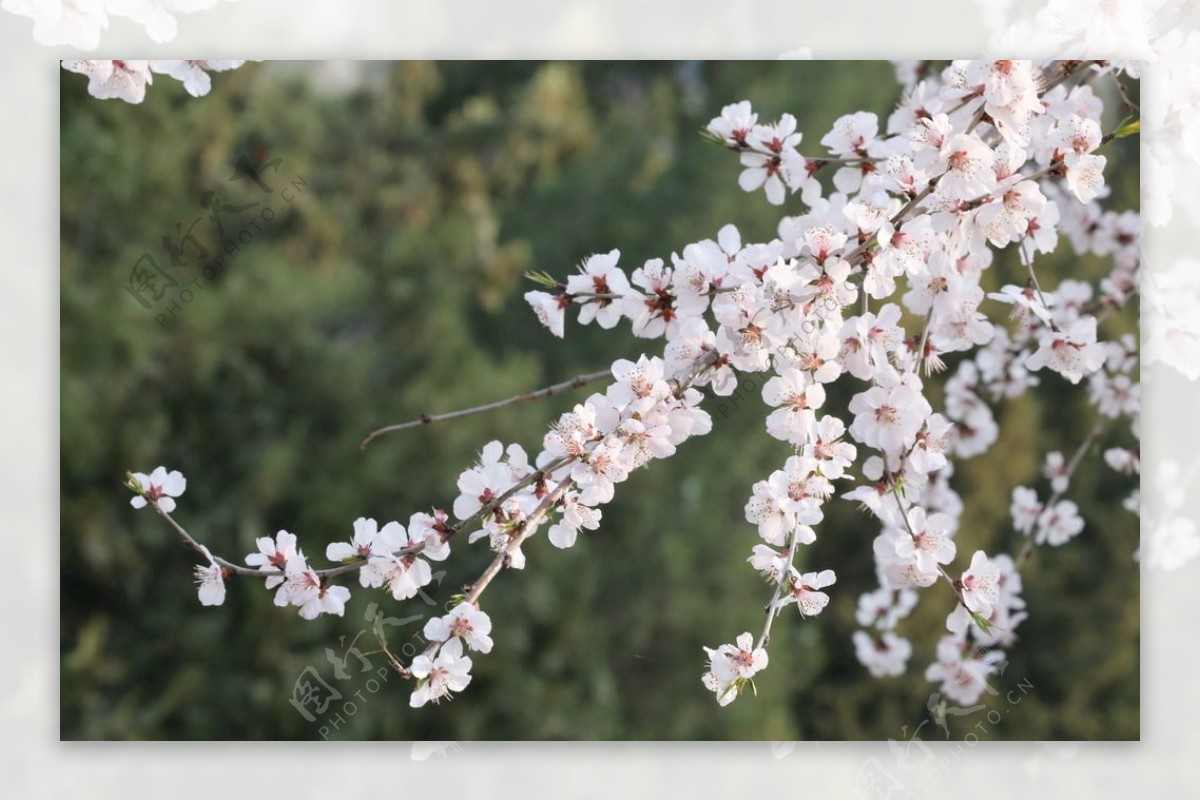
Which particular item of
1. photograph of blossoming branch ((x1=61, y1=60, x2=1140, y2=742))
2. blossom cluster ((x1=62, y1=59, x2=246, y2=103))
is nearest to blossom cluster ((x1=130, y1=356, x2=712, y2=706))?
photograph of blossoming branch ((x1=61, y1=60, x2=1140, y2=742))

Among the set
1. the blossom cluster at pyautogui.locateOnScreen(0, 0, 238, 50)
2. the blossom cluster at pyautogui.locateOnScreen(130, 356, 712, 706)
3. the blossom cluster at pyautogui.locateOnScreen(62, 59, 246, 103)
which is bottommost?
the blossom cluster at pyautogui.locateOnScreen(130, 356, 712, 706)

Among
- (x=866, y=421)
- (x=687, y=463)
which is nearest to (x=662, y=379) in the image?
(x=866, y=421)

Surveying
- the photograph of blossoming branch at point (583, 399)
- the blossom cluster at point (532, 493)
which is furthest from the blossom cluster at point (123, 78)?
the blossom cluster at point (532, 493)

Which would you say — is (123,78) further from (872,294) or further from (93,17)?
(872,294)

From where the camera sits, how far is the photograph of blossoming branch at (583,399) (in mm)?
1030

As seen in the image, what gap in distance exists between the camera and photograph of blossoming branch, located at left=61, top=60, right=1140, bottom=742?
1030mm

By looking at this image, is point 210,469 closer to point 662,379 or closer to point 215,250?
point 215,250

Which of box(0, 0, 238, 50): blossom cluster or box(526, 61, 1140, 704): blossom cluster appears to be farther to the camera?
box(0, 0, 238, 50): blossom cluster

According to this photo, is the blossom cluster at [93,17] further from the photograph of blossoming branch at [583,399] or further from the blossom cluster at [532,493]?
the blossom cluster at [532,493]

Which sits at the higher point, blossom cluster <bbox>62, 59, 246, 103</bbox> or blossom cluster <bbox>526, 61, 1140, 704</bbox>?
blossom cluster <bbox>62, 59, 246, 103</bbox>

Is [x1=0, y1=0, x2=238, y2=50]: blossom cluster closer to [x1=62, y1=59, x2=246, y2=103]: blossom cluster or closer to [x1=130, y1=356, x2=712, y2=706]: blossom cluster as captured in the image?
[x1=62, y1=59, x2=246, y2=103]: blossom cluster

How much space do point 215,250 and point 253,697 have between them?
0.96 meters

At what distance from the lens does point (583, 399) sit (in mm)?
2922

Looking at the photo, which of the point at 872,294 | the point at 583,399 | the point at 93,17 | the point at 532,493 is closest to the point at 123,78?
the point at 93,17
